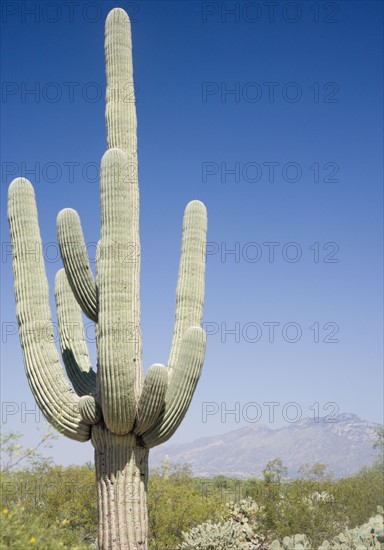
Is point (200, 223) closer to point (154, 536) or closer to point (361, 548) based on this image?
point (361, 548)

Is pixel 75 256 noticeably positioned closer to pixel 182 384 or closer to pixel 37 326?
pixel 37 326

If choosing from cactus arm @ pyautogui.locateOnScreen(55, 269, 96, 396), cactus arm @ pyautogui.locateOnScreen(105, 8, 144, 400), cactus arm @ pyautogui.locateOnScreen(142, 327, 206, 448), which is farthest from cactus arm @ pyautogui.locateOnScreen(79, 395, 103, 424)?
cactus arm @ pyautogui.locateOnScreen(105, 8, 144, 400)

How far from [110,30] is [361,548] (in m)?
6.70

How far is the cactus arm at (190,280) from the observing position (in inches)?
317

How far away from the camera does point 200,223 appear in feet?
27.8

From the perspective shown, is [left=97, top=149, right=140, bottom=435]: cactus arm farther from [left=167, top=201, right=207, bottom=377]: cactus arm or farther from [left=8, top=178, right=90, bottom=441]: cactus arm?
[left=167, top=201, right=207, bottom=377]: cactus arm

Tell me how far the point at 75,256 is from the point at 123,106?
220 cm

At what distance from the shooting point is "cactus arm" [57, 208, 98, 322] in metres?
7.38

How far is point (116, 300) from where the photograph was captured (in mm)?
7160

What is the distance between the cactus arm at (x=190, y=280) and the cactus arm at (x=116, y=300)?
2.46 ft

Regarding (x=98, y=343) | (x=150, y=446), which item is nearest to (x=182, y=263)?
(x=98, y=343)

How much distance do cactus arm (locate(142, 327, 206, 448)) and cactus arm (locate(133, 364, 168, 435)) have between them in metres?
0.13

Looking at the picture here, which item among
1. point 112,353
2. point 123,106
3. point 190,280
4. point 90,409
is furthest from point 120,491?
point 123,106

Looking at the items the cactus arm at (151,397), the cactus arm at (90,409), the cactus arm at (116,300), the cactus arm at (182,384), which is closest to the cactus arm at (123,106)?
the cactus arm at (116,300)
